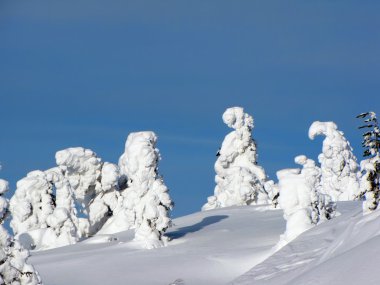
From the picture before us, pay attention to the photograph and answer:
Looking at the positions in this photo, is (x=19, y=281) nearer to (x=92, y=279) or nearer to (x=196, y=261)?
(x=92, y=279)

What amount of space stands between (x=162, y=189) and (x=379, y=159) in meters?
19.7

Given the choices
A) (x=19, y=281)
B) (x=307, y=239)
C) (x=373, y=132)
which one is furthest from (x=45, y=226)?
(x=307, y=239)

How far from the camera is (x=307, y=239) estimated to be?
1402cm

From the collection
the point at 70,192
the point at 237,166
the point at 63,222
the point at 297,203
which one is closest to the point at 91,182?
the point at 70,192

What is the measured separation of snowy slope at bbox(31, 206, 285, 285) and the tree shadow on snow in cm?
4

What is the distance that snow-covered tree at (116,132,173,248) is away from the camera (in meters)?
35.4

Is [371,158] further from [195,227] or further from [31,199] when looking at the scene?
[31,199]

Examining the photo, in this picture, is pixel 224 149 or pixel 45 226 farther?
pixel 224 149

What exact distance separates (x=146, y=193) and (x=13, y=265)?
17839 mm

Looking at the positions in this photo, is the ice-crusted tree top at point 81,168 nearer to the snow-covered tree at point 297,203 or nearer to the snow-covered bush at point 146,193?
the snow-covered bush at point 146,193

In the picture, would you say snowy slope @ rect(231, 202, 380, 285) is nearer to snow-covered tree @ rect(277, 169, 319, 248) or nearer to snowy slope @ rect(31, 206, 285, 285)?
snowy slope @ rect(31, 206, 285, 285)

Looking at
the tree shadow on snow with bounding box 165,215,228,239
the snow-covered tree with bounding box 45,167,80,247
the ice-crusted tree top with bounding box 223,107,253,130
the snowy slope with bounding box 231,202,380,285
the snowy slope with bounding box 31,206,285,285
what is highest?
the ice-crusted tree top with bounding box 223,107,253,130

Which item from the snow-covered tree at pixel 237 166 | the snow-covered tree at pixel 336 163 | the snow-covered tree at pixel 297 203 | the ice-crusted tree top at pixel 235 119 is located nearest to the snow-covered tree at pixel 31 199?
the snow-covered tree at pixel 237 166

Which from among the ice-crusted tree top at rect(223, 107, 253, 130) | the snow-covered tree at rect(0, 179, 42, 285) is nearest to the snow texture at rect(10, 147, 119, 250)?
the ice-crusted tree top at rect(223, 107, 253, 130)
